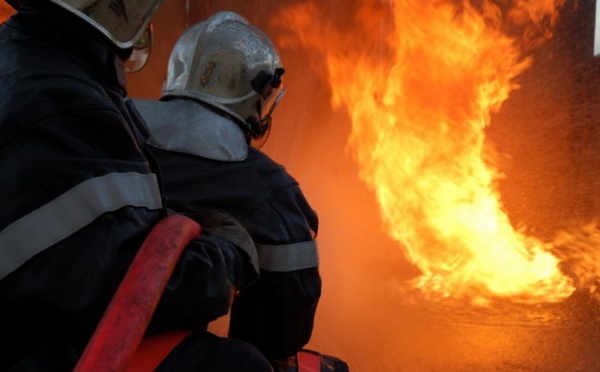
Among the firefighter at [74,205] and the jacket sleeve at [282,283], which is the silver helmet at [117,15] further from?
the jacket sleeve at [282,283]

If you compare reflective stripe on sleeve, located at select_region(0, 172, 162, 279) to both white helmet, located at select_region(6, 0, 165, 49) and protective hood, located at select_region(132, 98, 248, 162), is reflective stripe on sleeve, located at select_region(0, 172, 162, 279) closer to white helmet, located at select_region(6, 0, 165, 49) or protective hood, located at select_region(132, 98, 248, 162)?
white helmet, located at select_region(6, 0, 165, 49)

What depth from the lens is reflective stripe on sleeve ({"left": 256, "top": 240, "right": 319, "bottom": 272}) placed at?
7.59 ft

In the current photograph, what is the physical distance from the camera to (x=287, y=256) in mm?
2342

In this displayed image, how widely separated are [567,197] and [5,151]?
4889 mm

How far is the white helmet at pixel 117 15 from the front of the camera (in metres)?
1.49

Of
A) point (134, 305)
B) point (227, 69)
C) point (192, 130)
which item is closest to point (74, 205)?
point (134, 305)

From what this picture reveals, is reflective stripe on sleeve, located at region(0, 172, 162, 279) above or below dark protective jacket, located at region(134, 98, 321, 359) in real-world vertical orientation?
below

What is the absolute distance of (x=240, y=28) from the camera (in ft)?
9.58

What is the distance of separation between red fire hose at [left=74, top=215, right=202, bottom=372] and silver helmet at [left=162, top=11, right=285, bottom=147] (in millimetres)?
1493

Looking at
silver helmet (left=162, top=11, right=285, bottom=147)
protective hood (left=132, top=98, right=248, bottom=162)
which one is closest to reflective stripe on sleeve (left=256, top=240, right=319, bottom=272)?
protective hood (left=132, top=98, right=248, bottom=162)

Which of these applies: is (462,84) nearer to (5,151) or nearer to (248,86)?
(248,86)

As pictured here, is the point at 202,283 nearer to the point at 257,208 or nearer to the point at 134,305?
the point at 134,305

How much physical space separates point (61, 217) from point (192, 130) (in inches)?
52.5

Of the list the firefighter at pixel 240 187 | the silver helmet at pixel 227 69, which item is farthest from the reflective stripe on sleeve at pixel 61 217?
the silver helmet at pixel 227 69
